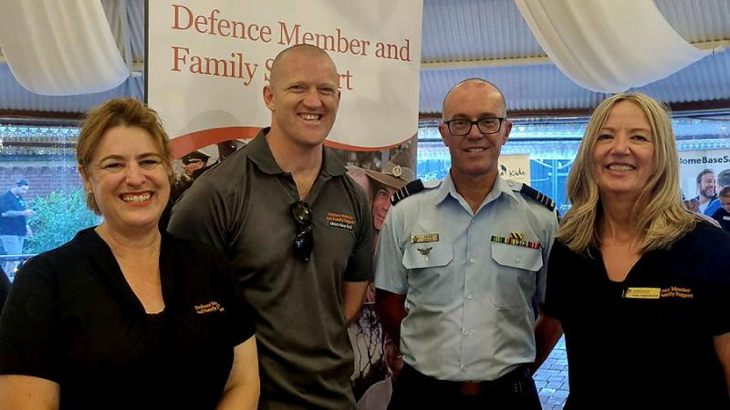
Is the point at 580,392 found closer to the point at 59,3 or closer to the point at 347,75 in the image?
the point at 347,75

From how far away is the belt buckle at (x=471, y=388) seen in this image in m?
2.25

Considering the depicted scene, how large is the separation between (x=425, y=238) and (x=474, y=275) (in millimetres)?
228

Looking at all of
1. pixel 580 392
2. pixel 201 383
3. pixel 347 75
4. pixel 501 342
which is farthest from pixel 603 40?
pixel 201 383

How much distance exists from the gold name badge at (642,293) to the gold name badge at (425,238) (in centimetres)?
78

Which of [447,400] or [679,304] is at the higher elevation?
[679,304]

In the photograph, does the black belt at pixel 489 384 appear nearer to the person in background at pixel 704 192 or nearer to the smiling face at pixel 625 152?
the smiling face at pixel 625 152

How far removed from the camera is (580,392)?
74.0 inches

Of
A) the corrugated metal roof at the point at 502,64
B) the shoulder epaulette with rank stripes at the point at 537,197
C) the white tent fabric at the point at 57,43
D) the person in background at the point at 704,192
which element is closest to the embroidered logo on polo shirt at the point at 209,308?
the shoulder epaulette with rank stripes at the point at 537,197

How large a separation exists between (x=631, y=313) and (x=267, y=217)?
44.2 inches

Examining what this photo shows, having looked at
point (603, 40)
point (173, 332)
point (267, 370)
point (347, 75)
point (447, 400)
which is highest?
point (603, 40)

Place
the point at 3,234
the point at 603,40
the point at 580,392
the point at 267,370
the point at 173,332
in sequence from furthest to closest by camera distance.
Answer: the point at 3,234 < the point at 603,40 < the point at 267,370 < the point at 580,392 < the point at 173,332

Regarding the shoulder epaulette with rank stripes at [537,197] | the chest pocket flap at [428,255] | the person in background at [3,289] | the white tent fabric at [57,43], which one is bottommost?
the person in background at [3,289]

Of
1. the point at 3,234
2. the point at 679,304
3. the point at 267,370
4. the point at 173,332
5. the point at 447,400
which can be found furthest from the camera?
the point at 3,234

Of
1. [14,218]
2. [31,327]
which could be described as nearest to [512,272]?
[31,327]
